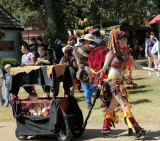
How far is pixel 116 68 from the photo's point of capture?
19.9ft

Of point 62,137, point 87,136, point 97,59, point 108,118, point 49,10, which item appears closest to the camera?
point 62,137

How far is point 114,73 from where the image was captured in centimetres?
603

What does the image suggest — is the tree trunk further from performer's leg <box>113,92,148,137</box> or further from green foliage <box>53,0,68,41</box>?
performer's leg <box>113,92,148,137</box>

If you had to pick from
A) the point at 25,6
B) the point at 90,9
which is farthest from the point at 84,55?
the point at 90,9

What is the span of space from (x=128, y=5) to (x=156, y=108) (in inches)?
956

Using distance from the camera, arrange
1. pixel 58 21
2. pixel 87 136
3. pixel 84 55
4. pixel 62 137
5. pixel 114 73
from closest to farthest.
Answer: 1. pixel 62 137
2. pixel 114 73
3. pixel 87 136
4. pixel 84 55
5. pixel 58 21

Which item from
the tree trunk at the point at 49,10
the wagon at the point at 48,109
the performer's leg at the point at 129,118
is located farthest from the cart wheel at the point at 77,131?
the tree trunk at the point at 49,10

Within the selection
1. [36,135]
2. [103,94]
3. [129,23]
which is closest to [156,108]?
[103,94]

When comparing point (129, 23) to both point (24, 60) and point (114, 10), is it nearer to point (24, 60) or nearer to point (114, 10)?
point (114, 10)

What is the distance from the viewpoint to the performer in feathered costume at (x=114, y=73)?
5953 millimetres

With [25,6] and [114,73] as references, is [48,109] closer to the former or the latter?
[114,73]

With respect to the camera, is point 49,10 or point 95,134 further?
point 49,10

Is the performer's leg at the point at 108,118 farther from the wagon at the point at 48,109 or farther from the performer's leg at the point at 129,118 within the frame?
the wagon at the point at 48,109

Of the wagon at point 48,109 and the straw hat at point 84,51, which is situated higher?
the straw hat at point 84,51
